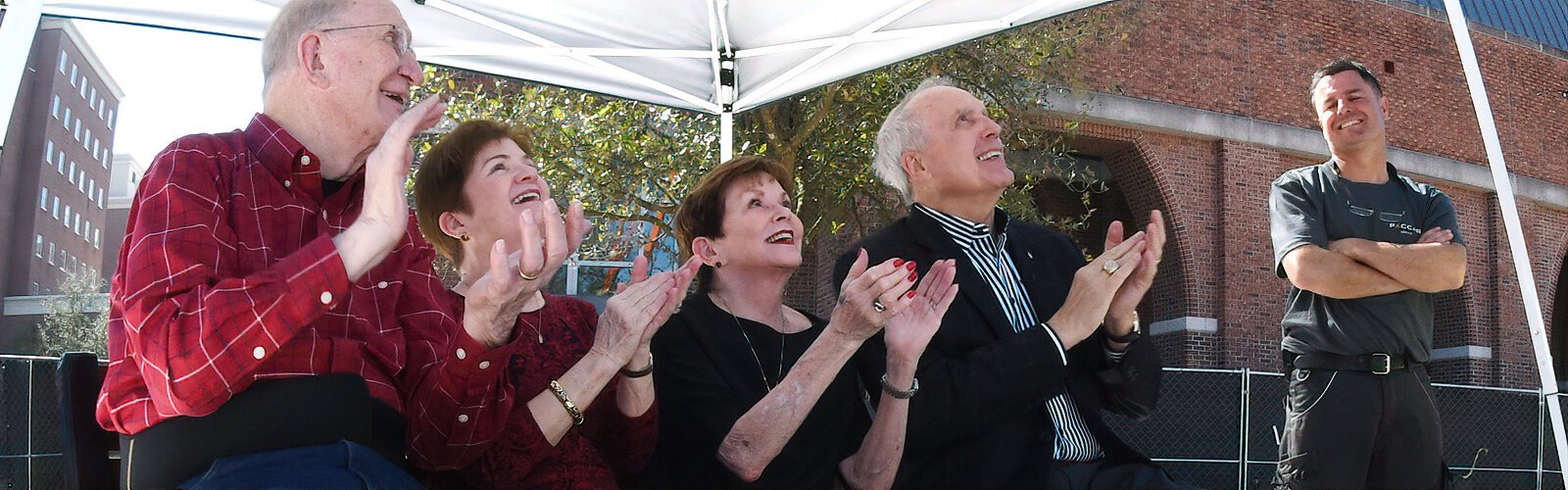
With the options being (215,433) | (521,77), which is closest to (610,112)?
(521,77)

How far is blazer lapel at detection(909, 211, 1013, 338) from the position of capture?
299 centimetres

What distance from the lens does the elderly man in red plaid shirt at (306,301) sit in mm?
1776

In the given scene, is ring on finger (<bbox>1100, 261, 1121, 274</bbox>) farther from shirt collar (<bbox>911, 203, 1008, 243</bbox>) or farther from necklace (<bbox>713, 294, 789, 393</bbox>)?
necklace (<bbox>713, 294, 789, 393</bbox>)

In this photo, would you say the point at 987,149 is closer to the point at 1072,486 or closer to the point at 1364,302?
the point at 1072,486

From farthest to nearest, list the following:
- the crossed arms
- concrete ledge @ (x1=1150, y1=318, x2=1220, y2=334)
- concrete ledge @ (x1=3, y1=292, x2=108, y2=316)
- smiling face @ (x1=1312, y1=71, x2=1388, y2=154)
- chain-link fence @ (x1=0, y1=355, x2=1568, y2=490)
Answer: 1. concrete ledge @ (x1=3, y1=292, x2=108, y2=316)
2. concrete ledge @ (x1=1150, y1=318, x2=1220, y2=334)
3. chain-link fence @ (x1=0, y1=355, x2=1568, y2=490)
4. smiling face @ (x1=1312, y1=71, x2=1388, y2=154)
5. the crossed arms

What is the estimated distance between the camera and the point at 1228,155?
17344 mm

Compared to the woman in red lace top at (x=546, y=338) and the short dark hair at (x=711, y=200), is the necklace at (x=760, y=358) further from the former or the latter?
the woman in red lace top at (x=546, y=338)

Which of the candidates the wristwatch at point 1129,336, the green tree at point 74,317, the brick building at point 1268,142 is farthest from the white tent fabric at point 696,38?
the green tree at point 74,317

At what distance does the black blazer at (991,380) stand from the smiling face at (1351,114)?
1.07 metres

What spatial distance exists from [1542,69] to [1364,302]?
67.2ft

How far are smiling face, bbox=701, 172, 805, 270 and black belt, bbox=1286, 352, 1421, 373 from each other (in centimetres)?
152

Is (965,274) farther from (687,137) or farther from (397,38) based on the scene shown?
(687,137)

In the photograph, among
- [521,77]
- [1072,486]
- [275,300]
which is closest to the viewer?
[275,300]

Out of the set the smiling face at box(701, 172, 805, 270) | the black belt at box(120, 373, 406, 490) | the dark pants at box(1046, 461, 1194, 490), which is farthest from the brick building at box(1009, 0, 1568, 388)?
the black belt at box(120, 373, 406, 490)
